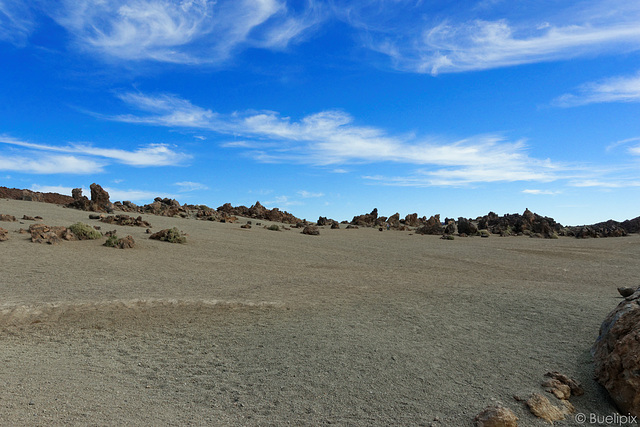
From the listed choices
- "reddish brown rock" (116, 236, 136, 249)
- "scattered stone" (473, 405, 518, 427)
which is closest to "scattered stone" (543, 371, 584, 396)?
"scattered stone" (473, 405, 518, 427)

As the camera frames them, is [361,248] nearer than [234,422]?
No

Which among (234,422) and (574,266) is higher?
(574,266)

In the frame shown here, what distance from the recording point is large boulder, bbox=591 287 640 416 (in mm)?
4789

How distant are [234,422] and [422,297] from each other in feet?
22.6

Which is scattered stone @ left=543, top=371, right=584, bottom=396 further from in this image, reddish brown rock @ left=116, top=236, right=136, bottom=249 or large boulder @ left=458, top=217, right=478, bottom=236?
large boulder @ left=458, top=217, right=478, bottom=236

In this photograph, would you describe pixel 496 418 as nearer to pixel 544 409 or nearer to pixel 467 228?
pixel 544 409

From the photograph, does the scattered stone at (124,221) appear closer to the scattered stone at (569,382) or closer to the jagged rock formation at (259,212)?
the jagged rock formation at (259,212)

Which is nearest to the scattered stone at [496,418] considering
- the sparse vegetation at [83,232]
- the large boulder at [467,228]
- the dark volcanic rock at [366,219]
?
the sparse vegetation at [83,232]

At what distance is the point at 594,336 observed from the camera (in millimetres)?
7266

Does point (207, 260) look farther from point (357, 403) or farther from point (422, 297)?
point (357, 403)

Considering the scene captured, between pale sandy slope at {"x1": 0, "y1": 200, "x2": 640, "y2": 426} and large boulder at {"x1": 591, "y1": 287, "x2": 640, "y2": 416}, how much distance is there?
0.75 feet

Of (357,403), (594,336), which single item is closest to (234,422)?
(357,403)

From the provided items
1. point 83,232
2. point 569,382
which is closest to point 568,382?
point 569,382

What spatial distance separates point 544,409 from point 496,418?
857mm
